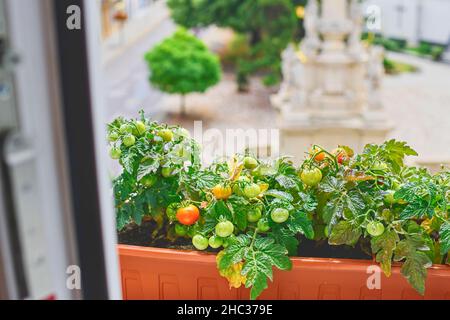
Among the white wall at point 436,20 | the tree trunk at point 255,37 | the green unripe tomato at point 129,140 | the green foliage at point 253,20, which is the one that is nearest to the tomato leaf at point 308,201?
the green unripe tomato at point 129,140

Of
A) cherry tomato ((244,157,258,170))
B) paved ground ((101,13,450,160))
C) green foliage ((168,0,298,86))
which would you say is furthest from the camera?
green foliage ((168,0,298,86))

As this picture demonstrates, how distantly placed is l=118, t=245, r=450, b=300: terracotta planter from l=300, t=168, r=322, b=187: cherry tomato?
9 cm

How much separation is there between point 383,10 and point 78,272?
28.2ft

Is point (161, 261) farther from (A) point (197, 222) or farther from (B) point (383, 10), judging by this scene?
(B) point (383, 10)

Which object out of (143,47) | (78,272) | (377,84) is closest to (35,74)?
(78,272)

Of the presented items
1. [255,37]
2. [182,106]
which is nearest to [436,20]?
[255,37]

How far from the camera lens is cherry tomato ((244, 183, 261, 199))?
81cm

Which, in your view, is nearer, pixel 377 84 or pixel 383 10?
pixel 377 84

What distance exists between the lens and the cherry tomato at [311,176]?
2.69ft

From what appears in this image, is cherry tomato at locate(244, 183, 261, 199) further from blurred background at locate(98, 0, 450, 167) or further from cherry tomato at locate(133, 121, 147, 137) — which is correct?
blurred background at locate(98, 0, 450, 167)

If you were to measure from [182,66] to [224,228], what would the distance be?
505cm

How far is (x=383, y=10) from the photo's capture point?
8.69 m

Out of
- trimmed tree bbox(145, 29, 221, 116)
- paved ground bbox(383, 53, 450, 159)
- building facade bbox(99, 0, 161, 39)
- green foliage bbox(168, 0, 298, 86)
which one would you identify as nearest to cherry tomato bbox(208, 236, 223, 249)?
paved ground bbox(383, 53, 450, 159)
